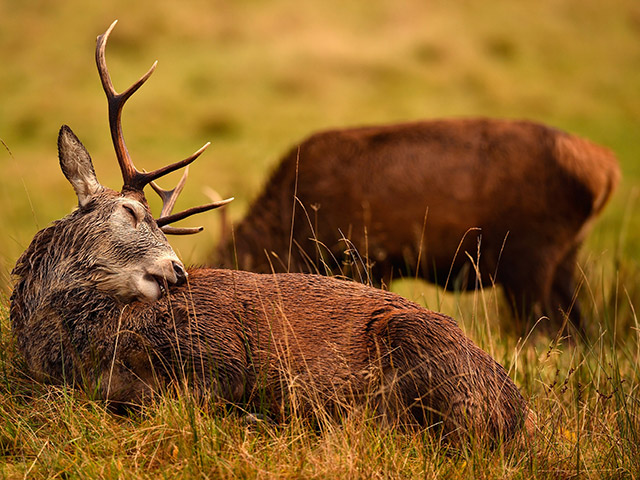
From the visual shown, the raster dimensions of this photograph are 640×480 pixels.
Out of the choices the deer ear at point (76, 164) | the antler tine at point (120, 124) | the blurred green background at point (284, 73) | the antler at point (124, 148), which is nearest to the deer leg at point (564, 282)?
the antler at point (124, 148)

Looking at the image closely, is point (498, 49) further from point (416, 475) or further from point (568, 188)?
point (416, 475)

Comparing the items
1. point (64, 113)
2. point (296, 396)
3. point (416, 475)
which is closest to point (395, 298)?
point (296, 396)

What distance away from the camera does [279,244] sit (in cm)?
688

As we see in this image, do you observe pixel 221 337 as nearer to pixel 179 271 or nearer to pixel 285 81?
pixel 179 271

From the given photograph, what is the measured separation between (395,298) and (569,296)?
3956 millimetres

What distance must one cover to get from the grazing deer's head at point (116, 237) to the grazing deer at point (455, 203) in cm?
306

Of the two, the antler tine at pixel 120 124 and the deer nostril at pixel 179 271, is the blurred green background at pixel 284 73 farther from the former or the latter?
the deer nostril at pixel 179 271

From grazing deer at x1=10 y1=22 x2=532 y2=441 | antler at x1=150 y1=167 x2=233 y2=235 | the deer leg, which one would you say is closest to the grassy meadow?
the deer leg

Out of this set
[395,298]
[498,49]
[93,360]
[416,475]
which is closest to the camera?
[416,475]

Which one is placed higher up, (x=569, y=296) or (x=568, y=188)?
(x=568, y=188)

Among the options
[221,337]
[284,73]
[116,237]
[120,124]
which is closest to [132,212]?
[116,237]

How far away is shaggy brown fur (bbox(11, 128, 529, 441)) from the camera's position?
3.41 metres

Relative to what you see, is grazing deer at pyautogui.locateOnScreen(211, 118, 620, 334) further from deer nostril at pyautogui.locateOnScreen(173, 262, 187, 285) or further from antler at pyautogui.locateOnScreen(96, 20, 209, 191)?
deer nostril at pyautogui.locateOnScreen(173, 262, 187, 285)

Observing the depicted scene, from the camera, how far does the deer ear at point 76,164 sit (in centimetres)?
370
